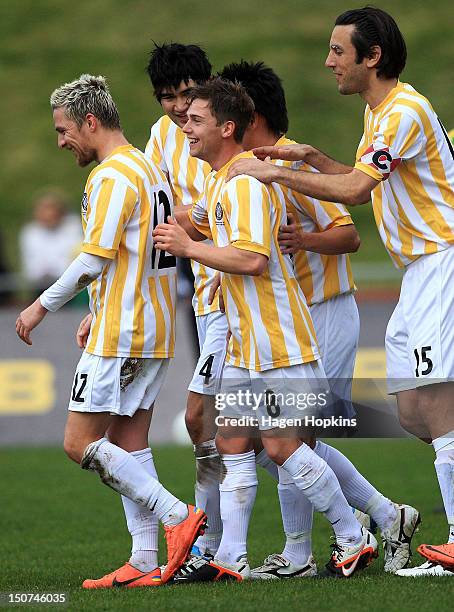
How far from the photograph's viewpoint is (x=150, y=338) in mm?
5770

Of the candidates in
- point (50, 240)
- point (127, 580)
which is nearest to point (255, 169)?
point (127, 580)

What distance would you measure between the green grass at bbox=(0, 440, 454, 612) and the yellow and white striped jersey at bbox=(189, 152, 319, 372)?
1003 millimetres

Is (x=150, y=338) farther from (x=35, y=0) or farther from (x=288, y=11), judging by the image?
(x=35, y=0)

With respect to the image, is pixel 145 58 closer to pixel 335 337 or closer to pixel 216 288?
pixel 216 288

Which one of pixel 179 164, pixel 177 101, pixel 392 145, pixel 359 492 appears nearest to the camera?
pixel 392 145

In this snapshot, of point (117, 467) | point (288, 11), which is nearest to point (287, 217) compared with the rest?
point (117, 467)

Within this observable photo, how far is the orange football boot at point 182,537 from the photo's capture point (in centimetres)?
557

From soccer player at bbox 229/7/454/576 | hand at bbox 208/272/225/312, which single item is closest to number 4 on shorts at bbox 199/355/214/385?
hand at bbox 208/272/225/312

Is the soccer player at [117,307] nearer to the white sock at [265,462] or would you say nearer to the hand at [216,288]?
the hand at [216,288]

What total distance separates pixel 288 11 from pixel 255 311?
1155 inches

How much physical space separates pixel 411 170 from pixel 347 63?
1.83 ft

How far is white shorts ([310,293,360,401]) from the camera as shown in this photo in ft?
20.0

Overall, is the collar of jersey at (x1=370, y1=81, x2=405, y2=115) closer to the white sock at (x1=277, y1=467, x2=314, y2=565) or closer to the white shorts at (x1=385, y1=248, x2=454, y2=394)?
the white shorts at (x1=385, y1=248, x2=454, y2=394)

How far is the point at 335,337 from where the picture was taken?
609cm
